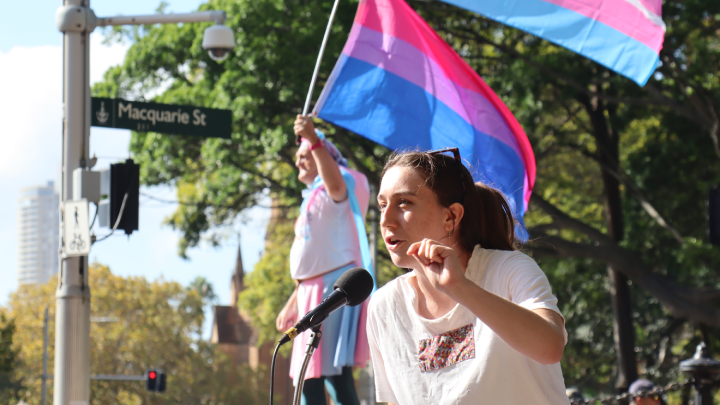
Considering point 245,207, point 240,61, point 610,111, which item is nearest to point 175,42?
point 240,61

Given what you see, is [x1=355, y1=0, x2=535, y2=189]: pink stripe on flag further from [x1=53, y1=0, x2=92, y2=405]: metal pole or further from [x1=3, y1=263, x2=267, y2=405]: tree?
[x1=3, y1=263, x2=267, y2=405]: tree

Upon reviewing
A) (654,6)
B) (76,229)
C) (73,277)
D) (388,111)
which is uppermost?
(654,6)

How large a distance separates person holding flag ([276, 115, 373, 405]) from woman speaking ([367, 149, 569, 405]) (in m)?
2.04

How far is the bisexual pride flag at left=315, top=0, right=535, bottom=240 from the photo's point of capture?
5.91m

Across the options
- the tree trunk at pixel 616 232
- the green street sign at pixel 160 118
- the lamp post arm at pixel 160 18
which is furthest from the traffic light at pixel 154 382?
the green street sign at pixel 160 118

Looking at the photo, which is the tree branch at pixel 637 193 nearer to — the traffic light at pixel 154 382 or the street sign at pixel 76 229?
the street sign at pixel 76 229

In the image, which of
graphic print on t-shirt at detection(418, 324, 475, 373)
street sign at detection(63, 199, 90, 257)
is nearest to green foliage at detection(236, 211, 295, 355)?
street sign at detection(63, 199, 90, 257)

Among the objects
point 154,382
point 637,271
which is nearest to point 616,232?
point 637,271

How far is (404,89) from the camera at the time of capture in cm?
607

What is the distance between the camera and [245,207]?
67.1ft

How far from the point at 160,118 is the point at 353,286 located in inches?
194

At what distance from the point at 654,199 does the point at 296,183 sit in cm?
697

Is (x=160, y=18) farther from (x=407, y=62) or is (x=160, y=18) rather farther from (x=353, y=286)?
(x=353, y=286)

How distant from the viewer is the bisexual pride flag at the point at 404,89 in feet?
19.4
